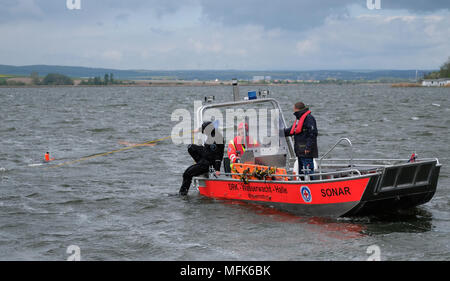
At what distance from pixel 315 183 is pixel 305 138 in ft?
3.20

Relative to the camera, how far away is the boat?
33.5 feet

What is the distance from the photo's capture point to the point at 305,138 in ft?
37.0

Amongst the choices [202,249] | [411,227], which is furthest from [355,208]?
[202,249]

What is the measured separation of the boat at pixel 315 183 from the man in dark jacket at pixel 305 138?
229 mm

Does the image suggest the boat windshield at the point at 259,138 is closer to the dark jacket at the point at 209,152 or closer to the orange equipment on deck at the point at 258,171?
the dark jacket at the point at 209,152

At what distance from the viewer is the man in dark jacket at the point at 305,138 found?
1120cm

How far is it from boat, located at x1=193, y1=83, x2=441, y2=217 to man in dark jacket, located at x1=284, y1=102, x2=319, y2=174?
23 centimetres

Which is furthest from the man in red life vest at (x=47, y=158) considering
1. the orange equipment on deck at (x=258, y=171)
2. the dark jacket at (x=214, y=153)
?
the orange equipment on deck at (x=258, y=171)

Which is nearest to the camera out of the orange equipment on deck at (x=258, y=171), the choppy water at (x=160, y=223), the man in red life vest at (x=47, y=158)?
the choppy water at (x=160, y=223)

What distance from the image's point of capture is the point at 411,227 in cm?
1077

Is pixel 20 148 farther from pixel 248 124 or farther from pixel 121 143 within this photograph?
pixel 248 124

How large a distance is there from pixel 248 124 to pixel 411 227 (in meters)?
4.46

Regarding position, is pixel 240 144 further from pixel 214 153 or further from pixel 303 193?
pixel 303 193

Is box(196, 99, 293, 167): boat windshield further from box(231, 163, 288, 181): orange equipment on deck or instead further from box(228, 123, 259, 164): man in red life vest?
box(231, 163, 288, 181): orange equipment on deck
